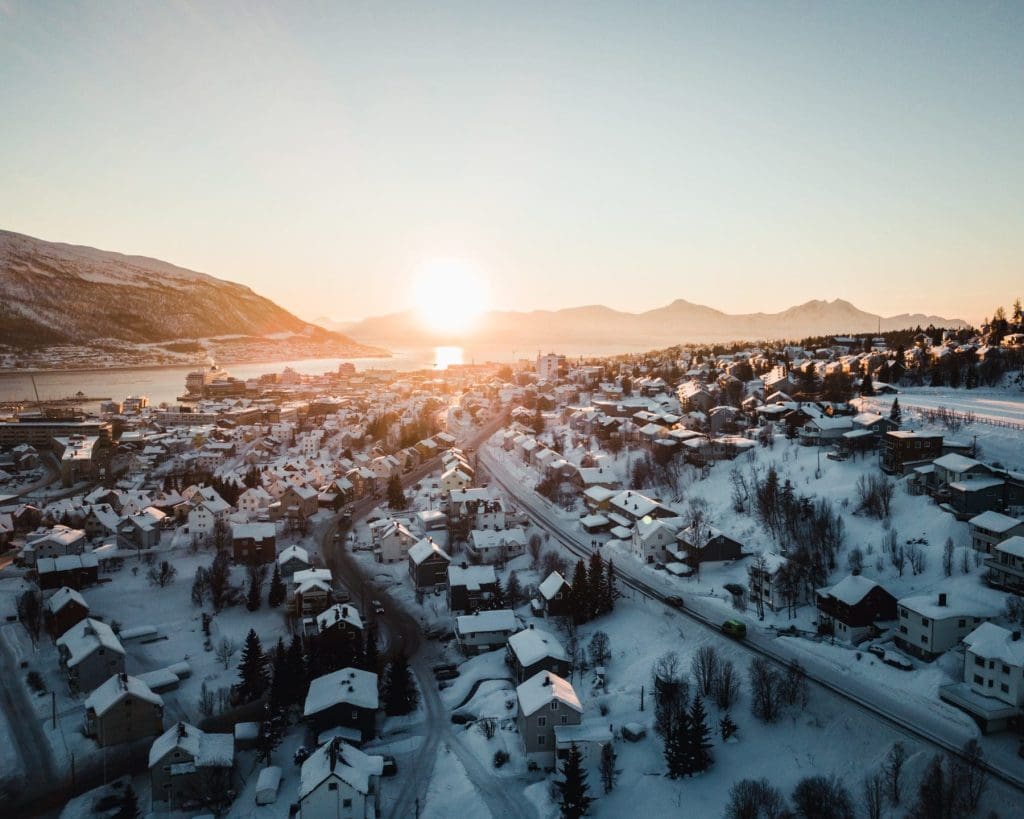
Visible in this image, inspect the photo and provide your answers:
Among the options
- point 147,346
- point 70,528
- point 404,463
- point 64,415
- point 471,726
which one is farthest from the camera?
point 147,346

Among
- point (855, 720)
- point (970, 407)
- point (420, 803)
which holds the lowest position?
point (420, 803)

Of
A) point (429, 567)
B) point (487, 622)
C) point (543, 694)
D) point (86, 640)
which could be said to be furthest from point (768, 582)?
point (86, 640)

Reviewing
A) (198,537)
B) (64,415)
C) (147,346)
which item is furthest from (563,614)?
(147,346)

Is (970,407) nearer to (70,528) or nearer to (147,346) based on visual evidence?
(70,528)

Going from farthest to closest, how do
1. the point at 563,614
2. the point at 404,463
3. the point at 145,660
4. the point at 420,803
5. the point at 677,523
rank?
the point at 404,463 < the point at 677,523 < the point at 563,614 < the point at 145,660 < the point at 420,803

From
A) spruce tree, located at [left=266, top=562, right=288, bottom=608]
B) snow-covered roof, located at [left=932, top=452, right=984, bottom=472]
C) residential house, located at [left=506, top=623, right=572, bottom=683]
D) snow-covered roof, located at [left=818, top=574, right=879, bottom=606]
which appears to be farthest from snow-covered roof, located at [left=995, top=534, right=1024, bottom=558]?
spruce tree, located at [left=266, top=562, right=288, bottom=608]
